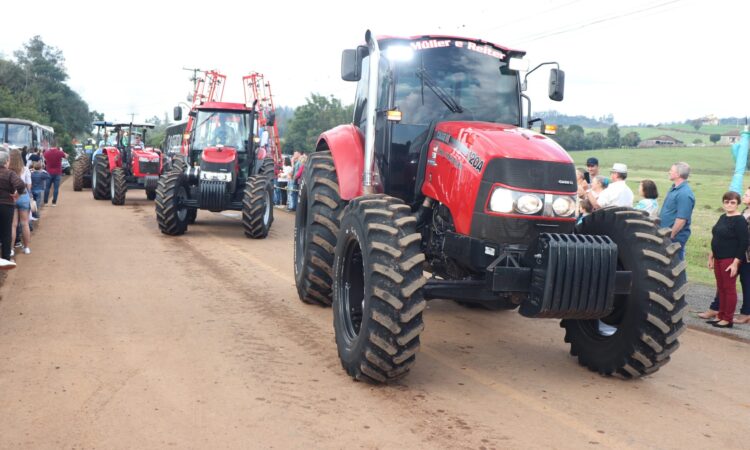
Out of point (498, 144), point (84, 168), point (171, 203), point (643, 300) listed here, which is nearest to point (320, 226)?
point (498, 144)

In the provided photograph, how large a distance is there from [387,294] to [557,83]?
2996 mm

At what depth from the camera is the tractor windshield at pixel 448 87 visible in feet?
21.9

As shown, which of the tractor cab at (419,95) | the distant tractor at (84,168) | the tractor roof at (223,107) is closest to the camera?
the tractor cab at (419,95)

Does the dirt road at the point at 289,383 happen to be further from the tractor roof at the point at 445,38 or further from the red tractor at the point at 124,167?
the red tractor at the point at 124,167

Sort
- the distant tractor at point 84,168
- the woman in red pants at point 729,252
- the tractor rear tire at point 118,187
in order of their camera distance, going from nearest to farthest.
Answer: the woman in red pants at point 729,252
the tractor rear tire at point 118,187
the distant tractor at point 84,168

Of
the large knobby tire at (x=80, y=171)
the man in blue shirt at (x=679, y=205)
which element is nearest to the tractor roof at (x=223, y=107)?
the man in blue shirt at (x=679, y=205)

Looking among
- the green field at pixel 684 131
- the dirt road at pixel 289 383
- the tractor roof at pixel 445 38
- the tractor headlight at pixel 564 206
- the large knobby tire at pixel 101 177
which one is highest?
the green field at pixel 684 131

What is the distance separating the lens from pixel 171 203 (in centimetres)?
1374

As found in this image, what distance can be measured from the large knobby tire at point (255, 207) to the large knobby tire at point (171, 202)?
1.23 m

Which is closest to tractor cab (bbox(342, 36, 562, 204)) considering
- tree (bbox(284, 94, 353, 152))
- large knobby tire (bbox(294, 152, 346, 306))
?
large knobby tire (bbox(294, 152, 346, 306))

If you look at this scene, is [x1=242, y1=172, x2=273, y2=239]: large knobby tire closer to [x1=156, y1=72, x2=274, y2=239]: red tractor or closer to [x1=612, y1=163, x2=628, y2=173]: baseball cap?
[x1=156, y1=72, x2=274, y2=239]: red tractor

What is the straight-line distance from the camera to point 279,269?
10.7m

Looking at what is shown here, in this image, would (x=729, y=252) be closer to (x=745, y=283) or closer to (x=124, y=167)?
(x=745, y=283)

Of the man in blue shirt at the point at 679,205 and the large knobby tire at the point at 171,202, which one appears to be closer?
the man in blue shirt at the point at 679,205
